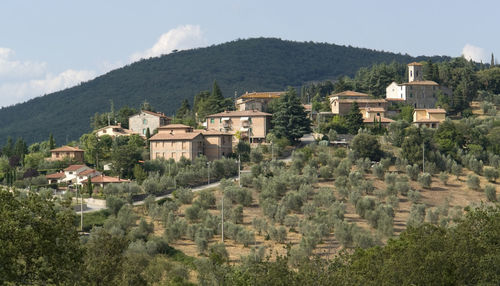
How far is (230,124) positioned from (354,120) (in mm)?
18364

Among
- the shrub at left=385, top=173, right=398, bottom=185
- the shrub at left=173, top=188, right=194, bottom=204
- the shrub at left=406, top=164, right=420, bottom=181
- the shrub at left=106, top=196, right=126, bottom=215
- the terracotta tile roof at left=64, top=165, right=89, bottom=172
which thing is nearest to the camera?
the shrub at left=106, top=196, right=126, bottom=215

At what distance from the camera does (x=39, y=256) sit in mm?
29516

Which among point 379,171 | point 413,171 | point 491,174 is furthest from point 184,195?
point 491,174

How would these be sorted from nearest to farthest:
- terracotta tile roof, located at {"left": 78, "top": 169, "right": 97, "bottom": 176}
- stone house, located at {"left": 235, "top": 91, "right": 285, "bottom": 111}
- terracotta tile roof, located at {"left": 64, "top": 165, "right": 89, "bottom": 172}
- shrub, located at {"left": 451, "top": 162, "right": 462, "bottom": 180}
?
terracotta tile roof, located at {"left": 78, "top": 169, "right": 97, "bottom": 176} < terracotta tile roof, located at {"left": 64, "top": 165, "right": 89, "bottom": 172} < shrub, located at {"left": 451, "top": 162, "right": 462, "bottom": 180} < stone house, located at {"left": 235, "top": 91, "right": 285, "bottom": 111}

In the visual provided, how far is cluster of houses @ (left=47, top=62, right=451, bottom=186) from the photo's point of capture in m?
92.4

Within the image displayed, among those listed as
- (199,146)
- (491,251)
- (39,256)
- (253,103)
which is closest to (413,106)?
(253,103)

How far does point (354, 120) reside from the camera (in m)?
107

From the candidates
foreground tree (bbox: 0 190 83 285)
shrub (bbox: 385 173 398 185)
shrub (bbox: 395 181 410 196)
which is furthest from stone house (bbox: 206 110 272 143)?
foreground tree (bbox: 0 190 83 285)

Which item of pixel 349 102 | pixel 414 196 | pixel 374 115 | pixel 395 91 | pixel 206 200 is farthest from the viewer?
pixel 395 91

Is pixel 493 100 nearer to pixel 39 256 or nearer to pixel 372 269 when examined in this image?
pixel 372 269

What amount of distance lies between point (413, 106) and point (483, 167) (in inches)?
1231

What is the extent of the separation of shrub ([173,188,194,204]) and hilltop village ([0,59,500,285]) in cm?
15

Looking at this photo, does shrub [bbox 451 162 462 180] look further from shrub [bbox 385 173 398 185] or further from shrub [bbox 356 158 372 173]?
shrub [bbox 356 158 372 173]

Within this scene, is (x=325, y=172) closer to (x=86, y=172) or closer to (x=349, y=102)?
(x=86, y=172)
